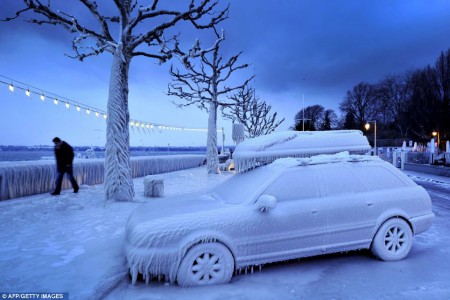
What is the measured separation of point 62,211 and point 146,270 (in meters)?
5.10

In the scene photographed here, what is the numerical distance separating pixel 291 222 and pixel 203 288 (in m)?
1.31

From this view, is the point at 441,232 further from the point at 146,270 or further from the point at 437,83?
the point at 437,83

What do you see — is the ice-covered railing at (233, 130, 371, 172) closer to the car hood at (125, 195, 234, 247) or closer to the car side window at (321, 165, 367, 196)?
the car side window at (321, 165, 367, 196)

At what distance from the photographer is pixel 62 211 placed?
751 centimetres

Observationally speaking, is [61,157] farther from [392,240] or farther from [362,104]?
[362,104]

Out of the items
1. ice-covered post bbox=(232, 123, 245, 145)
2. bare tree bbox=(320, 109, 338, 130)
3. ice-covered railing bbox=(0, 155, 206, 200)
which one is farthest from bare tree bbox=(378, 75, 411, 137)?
ice-covered railing bbox=(0, 155, 206, 200)

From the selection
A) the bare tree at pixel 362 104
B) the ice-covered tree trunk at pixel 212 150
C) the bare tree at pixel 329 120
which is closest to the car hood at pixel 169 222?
the ice-covered tree trunk at pixel 212 150

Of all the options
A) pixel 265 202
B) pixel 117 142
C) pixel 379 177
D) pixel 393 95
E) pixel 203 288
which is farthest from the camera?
pixel 393 95

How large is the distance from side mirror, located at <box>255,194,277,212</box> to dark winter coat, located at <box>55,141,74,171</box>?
323 inches

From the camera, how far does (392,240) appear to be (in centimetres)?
434

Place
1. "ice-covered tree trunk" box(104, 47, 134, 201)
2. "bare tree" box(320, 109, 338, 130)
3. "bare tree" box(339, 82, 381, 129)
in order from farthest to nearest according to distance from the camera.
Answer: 1. "bare tree" box(339, 82, 381, 129)
2. "bare tree" box(320, 109, 338, 130)
3. "ice-covered tree trunk" box(104, 47, 134, 201)

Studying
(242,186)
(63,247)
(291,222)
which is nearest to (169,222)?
(242,186)

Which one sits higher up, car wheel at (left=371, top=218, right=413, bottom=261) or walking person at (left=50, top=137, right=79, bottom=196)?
walking person at (left=50, top=137, right=79, bottom=196)

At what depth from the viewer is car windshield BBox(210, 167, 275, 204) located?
13.5ft
